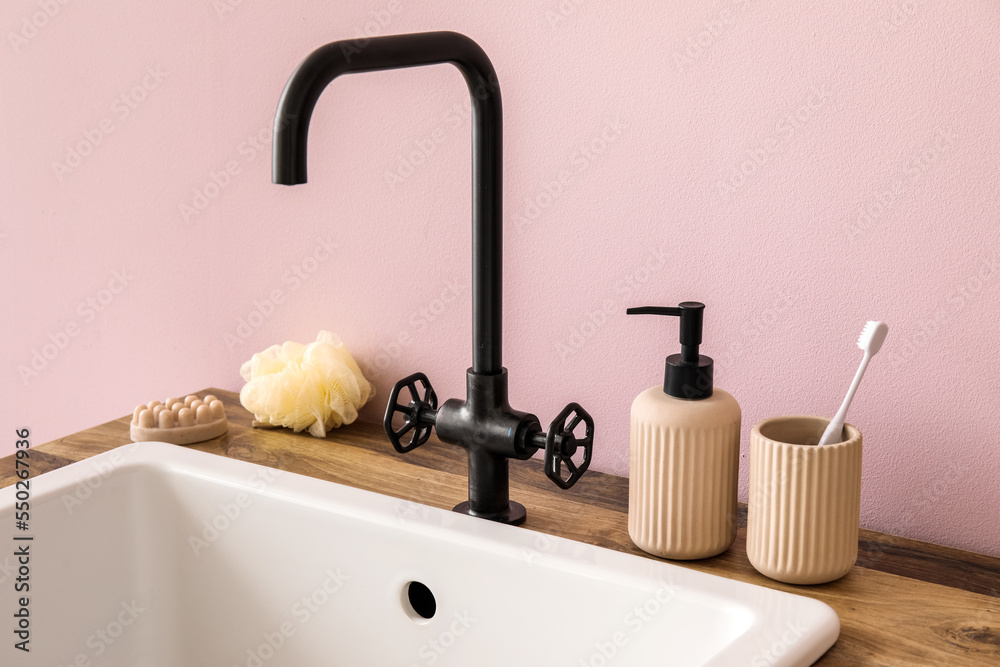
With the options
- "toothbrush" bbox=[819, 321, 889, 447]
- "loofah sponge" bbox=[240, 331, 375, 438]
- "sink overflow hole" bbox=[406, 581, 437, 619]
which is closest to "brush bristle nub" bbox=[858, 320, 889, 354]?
"toothbrush" bbox=[819, 321, 889, 447]

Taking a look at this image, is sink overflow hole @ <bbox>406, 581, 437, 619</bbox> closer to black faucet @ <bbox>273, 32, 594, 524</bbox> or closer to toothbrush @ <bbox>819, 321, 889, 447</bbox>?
black faucet @ <bbox>273, 32, 594, 524</bbox>

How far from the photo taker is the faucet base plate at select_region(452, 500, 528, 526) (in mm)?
766

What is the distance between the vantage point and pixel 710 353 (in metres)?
0.83

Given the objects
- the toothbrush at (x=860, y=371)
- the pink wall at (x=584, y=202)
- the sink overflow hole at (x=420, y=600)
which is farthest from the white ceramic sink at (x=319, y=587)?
the pink wall at (x=584, y=202)

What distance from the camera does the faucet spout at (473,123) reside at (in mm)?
595

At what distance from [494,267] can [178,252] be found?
0.59m

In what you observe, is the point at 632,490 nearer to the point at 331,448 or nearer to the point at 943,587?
the point at 943,587

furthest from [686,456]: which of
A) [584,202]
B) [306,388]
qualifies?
[306,388]

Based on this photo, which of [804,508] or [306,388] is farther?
[306,388]

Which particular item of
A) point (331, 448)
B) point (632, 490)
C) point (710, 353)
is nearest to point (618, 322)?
point (710, 353)

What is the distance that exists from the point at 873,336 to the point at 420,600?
395 millimetres

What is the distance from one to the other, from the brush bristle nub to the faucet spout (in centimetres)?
28

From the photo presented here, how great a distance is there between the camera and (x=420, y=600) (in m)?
0.73

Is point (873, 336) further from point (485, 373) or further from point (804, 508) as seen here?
point (485, 373)
